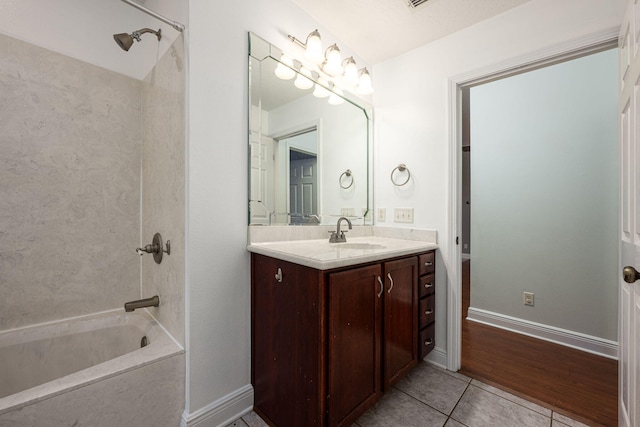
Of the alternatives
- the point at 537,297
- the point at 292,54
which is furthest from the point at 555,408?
the point at 292,54

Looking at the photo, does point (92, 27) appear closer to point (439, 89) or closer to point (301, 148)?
point (301, 148)

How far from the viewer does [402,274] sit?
1.51 meters


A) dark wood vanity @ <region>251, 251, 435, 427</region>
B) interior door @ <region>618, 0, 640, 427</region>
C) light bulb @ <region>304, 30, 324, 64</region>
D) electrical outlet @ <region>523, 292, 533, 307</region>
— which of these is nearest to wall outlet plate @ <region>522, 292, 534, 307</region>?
electrical outlet @ <region>523, 292, 533, 307</region>

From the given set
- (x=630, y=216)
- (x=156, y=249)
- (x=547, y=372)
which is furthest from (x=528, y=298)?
(x=156, y=249)

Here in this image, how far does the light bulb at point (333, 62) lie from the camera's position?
177 centimetres

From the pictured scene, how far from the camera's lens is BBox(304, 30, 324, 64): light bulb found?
5.40 ft

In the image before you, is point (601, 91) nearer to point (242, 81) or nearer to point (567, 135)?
point (567, 135)

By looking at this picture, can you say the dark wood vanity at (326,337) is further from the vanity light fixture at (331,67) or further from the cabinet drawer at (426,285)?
the vanity light fixture at (331,67)

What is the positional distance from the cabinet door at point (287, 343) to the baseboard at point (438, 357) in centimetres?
117

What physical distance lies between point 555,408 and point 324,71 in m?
2.43

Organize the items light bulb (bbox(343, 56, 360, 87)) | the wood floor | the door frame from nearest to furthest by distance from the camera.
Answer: the wood floor, the door frame, light bulb (bbox(343, 56, 360, 87))

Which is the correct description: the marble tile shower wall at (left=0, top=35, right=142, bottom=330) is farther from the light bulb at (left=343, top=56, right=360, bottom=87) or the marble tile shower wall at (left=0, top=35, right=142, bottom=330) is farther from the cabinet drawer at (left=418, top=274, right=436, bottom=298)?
the cabinet drawer at (left=418, top=274, right=436, bottom=298)

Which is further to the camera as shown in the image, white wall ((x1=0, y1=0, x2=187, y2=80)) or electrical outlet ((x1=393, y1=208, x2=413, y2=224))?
electrical outlet ((x1=393, y1=208, x2=413, y2=224))

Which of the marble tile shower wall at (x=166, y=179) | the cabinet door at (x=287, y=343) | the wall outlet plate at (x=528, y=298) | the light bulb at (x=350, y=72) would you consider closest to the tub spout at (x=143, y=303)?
the marble tile shower wall at (x=166, y=179)
